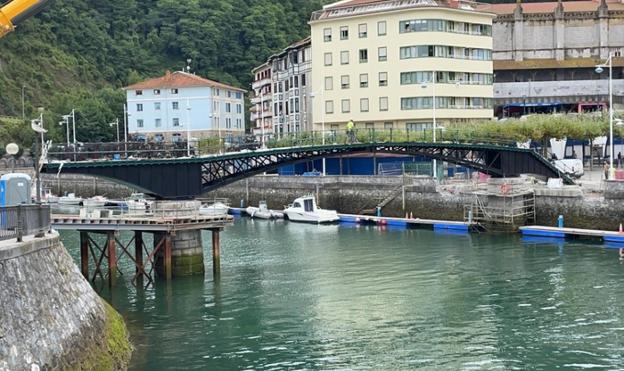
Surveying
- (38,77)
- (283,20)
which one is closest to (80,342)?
(38,77)

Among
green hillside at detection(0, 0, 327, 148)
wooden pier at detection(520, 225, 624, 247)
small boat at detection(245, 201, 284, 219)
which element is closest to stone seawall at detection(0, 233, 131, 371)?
wooden pier at detection(520, 225, 624, 247)

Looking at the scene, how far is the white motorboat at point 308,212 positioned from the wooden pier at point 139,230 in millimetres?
30513

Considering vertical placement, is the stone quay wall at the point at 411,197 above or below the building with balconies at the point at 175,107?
below

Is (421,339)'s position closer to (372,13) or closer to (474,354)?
(474,354)

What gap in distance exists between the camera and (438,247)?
5975cm

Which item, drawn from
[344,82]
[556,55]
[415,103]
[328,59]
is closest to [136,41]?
[328,59]

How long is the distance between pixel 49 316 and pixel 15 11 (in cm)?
2109

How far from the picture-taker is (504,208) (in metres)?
67.3

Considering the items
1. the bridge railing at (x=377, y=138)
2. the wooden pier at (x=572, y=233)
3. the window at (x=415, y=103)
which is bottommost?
the wooden pier at (x=572, y=233)

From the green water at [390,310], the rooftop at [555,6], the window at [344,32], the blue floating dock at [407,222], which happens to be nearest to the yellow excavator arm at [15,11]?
the green water at [390,310]

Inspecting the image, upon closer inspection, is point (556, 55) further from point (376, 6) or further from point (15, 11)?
point (15, 11)

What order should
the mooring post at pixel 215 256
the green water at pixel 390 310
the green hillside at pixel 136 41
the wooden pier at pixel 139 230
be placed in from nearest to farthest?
the green water at pixel 390 310 → the wooden pier at pixel 139 230 → the mooring post at pixel 215 256 → the green hillside at pixel 136 41

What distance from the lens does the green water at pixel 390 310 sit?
30750mm

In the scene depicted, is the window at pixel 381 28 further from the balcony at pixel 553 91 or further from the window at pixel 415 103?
the balcony at pixel 553 91
